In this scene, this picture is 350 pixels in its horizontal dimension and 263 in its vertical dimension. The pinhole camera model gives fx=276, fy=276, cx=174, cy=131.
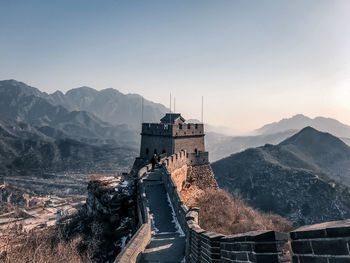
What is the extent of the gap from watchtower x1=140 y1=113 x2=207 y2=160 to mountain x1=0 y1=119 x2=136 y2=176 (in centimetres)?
11819

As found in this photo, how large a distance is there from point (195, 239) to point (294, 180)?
60490mm

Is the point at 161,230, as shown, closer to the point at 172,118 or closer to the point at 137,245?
the point at 137,245

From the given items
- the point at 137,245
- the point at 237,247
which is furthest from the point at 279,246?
the point at 137,245

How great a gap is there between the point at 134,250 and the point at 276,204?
5430cm

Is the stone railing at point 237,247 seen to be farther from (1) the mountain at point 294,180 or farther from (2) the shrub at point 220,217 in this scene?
(1) the mountain at point 294,180

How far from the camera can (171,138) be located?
23.0 m

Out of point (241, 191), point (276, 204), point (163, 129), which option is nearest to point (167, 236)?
point (163, 129)

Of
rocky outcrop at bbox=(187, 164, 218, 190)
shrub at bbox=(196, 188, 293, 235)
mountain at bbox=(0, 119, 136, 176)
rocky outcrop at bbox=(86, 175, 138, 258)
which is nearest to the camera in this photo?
rocky outcrop at bbox=(86, 175, 138, 258)

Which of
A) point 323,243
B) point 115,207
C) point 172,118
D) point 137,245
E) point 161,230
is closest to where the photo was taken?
point 323,243

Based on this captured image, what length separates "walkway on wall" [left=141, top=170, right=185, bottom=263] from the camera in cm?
971

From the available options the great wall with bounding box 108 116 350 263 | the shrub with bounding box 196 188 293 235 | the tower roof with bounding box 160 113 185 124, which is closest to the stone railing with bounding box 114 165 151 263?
the great wall with bounding box 108 116 350 263

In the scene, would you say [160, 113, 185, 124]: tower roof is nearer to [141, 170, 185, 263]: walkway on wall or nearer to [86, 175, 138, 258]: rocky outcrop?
[86, 175, 138, 258]: rocky outcrop

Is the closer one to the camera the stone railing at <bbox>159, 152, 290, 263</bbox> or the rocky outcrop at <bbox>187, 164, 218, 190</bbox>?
the stone railing at <bbox>159, 152, 290, 263</bbox>

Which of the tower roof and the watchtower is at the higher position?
the tower roof
